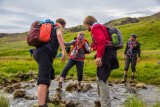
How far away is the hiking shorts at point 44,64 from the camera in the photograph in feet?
28.2

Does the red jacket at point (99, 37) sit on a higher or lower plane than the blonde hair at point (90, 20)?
lower

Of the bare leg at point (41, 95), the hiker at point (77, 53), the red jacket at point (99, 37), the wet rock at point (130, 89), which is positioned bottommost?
the wet rock at point (130, 89)

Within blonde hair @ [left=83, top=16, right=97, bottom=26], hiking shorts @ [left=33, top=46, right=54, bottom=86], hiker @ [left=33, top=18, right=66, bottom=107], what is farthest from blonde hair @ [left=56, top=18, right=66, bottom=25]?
hiking shorts @ [left=33, top=46, right=54, bottom=86]

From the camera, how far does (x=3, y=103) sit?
9.50 m

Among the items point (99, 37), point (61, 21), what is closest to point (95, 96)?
point (61, 21)

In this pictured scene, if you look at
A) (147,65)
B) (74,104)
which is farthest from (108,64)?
(147,65)

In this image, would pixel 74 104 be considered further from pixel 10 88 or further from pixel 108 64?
pixel 10 88

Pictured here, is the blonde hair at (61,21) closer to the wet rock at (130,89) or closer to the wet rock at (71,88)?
the wet rock at (71,88)

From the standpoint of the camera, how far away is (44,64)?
871 centimetres

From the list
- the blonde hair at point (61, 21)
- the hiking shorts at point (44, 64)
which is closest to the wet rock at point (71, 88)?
the blonde hair at point (61, 21)

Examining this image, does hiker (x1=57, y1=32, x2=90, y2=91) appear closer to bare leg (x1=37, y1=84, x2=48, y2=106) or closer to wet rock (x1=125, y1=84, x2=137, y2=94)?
wet rock (x1=125, y1=84, x2=137, y2=94)

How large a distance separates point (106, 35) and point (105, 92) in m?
1.68

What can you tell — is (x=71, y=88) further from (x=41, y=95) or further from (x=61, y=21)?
(x=41, y=95)

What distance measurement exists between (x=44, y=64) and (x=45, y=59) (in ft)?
0.49
